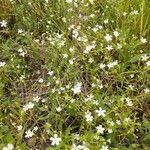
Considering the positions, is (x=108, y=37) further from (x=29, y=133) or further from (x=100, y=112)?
(x=29, y=133)

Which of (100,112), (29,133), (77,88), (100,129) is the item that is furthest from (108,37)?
(29,133)

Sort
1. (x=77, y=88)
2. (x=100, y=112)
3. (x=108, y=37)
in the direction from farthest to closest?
(x=108, y=37), (x=77, y=88), (x=100, y=112)

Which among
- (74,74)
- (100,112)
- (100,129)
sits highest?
(74,74)

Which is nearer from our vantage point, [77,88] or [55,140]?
[55,140]

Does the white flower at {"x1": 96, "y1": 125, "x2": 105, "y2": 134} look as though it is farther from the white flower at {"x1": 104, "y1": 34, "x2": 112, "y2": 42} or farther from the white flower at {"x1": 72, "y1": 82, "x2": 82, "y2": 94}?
the white flower at {"x1": 104, "y1": 34, "x2": 112, "y2": 42}

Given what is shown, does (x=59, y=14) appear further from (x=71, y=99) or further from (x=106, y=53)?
(x=71, y=99)

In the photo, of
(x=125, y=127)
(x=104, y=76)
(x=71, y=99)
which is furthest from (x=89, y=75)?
(x=125, y=127)

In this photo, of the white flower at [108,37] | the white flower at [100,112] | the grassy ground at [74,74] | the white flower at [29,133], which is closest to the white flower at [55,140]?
the grassy ground at [74,74]

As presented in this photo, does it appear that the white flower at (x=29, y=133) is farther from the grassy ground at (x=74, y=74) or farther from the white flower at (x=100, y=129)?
the white flower at (x=100, y=129)
